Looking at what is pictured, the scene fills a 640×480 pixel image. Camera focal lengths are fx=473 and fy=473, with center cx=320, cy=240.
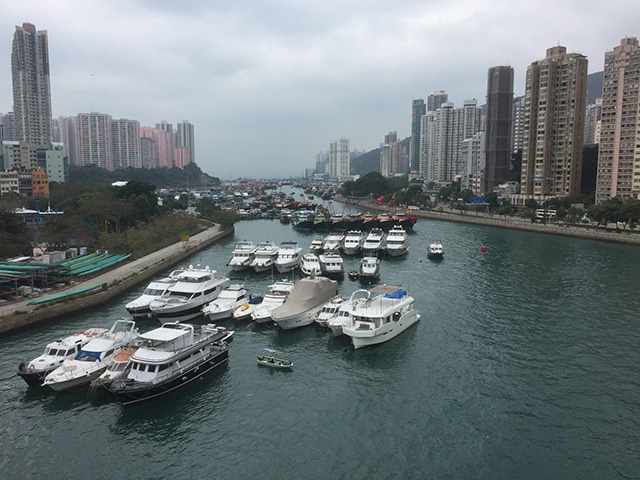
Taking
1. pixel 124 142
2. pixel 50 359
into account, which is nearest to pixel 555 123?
pixel 50 359

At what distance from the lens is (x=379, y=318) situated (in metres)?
21.5

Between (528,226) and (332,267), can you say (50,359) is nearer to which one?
(332,267)

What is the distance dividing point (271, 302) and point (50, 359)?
1070cm

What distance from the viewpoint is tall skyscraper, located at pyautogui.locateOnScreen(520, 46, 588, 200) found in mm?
74188

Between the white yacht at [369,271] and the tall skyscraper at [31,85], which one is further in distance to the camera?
the tall skyscraper at [31,85]

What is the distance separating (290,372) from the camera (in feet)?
61.6

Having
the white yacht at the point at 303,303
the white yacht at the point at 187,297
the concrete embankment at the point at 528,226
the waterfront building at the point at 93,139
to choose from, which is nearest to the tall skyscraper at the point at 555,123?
the concrete embankment at the point at 528,226

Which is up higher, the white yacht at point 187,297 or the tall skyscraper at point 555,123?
the tall skyscraper at point 555,123

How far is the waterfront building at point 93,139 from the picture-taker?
468 feet

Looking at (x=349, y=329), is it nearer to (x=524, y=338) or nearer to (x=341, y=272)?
(x=524, y=338)

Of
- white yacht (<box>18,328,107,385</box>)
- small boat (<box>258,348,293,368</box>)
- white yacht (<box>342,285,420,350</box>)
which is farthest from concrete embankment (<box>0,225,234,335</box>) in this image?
white yacht (<box>342,285,420,350</box>)

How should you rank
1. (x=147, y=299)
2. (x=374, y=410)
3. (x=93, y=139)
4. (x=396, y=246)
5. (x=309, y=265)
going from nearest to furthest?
(x=374, y=410) → (x=147, y=299) → (x=309, y=265) → (x=396, y=246) → (x=93, y=139)

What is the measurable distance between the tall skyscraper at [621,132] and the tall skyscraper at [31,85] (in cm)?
10888

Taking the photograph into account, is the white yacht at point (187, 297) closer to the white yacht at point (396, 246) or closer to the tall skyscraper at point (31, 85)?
the white yacht at point (396, 246)
